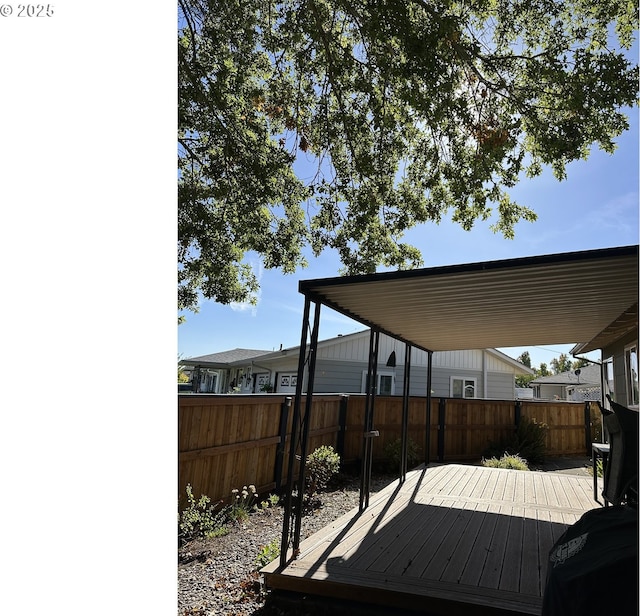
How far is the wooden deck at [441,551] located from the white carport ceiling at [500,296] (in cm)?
217

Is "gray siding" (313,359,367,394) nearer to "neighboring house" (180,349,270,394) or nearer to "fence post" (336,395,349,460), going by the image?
"neighboring house" (180,349,270,394)

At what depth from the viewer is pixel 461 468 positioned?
7895 mm

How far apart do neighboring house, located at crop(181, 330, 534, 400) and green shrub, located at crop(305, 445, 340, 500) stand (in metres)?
8.03

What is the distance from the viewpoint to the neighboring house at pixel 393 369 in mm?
15312

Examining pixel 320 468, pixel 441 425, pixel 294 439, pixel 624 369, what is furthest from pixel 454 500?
pixel 441 425

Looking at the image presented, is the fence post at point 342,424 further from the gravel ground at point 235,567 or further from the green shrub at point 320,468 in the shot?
the gravel ground at point 235,567

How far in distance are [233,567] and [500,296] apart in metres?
3.58

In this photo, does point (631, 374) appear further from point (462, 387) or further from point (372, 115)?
point (462, 387)

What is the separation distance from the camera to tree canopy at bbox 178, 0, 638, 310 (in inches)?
214

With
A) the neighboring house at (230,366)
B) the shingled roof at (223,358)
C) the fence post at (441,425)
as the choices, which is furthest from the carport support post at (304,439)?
the shingled roof at (223,358)

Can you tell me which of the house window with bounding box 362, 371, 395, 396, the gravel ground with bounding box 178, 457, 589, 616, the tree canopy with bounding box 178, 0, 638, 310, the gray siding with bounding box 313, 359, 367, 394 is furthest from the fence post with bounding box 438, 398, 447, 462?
the gray siding with bounding box 313, 359, 367, 394
